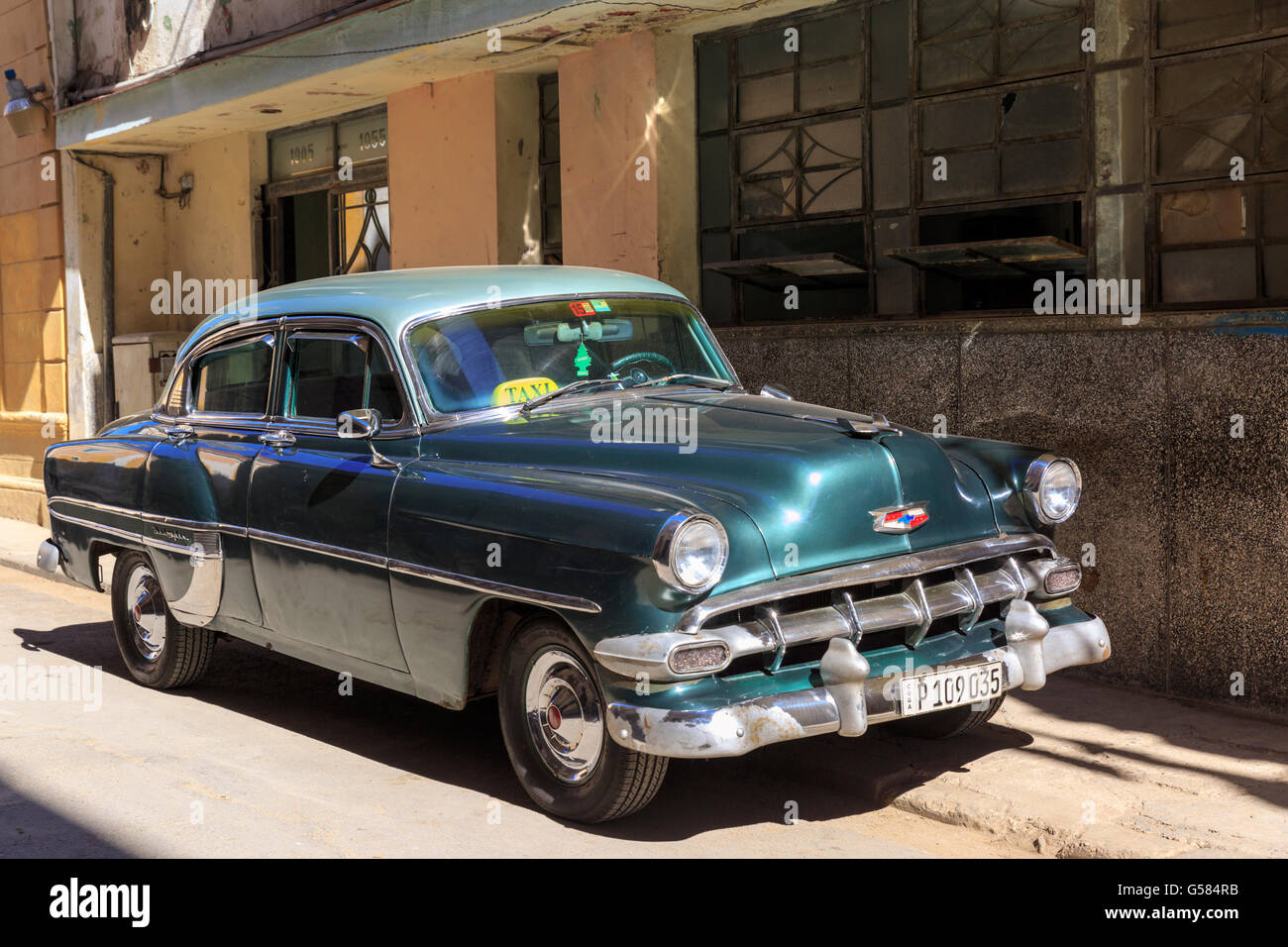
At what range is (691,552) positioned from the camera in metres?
3.93

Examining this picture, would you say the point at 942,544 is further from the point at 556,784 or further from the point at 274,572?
the point at 274,572

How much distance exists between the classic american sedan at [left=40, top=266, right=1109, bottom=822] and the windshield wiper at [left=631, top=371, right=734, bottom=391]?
1cm

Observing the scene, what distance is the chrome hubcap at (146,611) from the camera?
6.43 m

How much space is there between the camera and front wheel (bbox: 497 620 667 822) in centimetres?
419

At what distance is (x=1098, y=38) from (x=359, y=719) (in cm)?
467

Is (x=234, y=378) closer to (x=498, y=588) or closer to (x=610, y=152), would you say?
(x=498, y=588)

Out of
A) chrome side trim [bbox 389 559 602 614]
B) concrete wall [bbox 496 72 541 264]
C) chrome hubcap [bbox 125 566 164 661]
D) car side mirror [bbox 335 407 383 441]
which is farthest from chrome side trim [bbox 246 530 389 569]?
concrete wall [bbox 496 72 541 264]

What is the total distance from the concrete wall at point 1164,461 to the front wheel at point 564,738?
9.75ft

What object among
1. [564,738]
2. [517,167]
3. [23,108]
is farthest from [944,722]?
[23,108]

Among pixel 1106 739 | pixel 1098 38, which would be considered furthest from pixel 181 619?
pixel 1098 38

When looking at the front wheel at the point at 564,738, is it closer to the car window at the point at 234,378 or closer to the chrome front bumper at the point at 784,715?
the chrome front bumper at the point at 784,715

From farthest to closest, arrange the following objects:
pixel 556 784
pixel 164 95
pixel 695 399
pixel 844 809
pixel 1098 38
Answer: pixel 164 95 < pixel 1098 38 < pixel 695 399 < pixel 844 809 < pixel 556 784

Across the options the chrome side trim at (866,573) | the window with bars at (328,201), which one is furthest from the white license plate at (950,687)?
the window with bars at (328,201)

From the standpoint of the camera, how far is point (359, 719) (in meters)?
5.90
